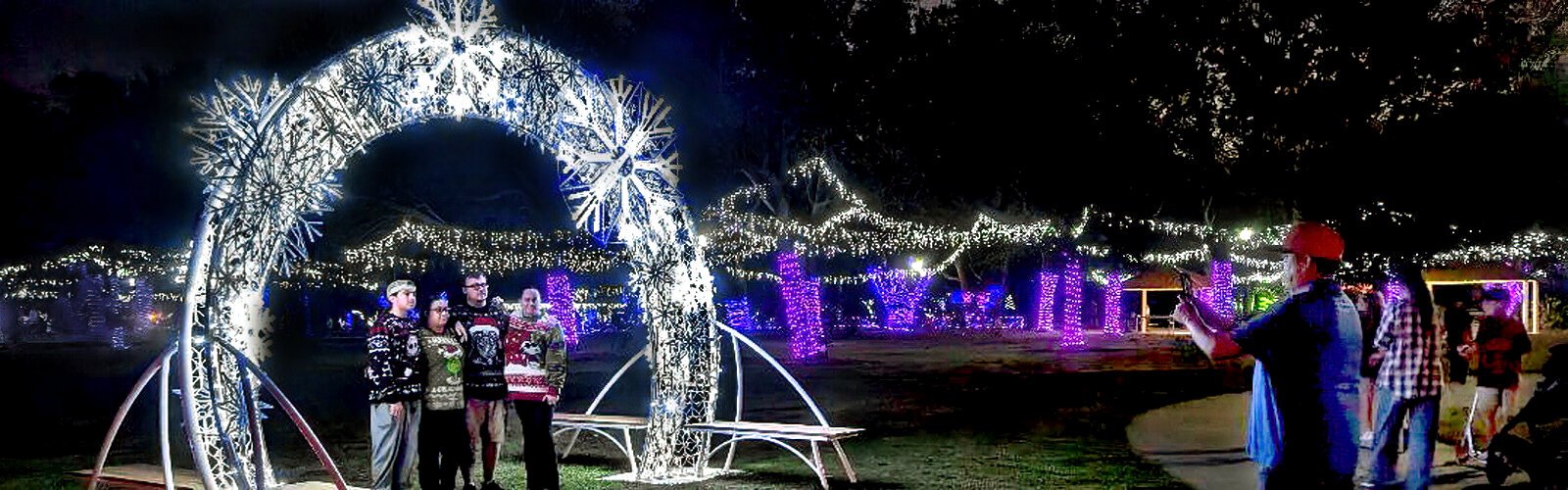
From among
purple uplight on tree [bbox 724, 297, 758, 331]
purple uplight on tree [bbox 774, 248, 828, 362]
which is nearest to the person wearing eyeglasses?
purple uplight on tree [bbox 774, 248, 828, 362]

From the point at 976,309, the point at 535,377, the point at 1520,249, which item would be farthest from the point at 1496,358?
the point at 976,309

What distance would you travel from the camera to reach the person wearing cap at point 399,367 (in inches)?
334

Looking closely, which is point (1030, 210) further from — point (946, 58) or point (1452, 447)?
point (1452, 447)

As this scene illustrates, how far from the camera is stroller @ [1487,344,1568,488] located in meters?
8.23

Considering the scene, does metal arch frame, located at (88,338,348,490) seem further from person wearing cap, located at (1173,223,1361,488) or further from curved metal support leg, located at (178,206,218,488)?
person wearing cap, located at (1173,223,1361,488)

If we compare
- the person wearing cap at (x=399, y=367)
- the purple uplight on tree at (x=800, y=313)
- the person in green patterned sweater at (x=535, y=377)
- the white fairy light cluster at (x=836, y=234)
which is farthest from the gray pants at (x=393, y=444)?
the white fairy light cluster at (x=836, y=234)

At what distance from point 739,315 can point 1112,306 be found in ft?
41.1

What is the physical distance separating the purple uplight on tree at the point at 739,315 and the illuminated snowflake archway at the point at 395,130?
2509 centimetres

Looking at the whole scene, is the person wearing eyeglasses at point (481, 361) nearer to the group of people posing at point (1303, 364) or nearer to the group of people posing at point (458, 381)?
the group of people posing at point (458, 381)

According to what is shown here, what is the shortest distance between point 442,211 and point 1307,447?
2890 centimetres

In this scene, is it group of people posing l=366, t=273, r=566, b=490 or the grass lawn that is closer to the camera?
group of people posing l=366, t=273, r=566, b=490

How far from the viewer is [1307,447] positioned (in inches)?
196

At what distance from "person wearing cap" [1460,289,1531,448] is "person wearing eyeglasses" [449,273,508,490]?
22.4 ft

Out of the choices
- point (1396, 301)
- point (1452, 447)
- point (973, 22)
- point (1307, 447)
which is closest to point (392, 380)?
point (1307, 447)
